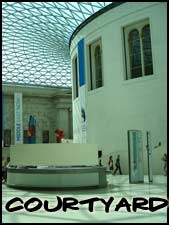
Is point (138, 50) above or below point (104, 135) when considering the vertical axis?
above

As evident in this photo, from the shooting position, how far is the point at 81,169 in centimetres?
1712

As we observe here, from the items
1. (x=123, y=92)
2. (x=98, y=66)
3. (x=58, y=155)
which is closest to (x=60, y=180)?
(x=58, y=155)

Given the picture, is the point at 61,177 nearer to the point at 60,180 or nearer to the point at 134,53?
the point at 60,180

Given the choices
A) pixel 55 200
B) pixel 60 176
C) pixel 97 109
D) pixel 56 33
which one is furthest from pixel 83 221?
pixel 56 33

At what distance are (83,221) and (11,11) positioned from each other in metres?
38.1

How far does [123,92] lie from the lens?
29.5 m

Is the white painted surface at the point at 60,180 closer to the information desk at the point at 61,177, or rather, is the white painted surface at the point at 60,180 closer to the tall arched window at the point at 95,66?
the information desk at the point at 61,177

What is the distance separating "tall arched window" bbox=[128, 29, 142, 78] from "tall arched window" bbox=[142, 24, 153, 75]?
587mm

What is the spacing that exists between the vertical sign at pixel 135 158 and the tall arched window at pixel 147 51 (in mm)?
9572

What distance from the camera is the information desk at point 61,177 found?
16922mm

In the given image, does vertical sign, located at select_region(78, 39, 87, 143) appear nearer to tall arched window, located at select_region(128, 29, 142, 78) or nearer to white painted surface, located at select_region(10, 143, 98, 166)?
tall arched window, located at select_region(128, 29, 142, 78)

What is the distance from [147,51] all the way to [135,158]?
11.8 m

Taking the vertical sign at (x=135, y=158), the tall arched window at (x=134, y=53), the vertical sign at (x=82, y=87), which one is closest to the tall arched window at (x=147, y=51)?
the tall arched window at (x=134, y=53)

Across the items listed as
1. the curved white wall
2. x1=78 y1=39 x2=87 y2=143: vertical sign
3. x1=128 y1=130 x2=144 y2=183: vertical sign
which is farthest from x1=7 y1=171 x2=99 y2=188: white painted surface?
x1=78 y1=39 x2=87 y2=143: vertical sign
